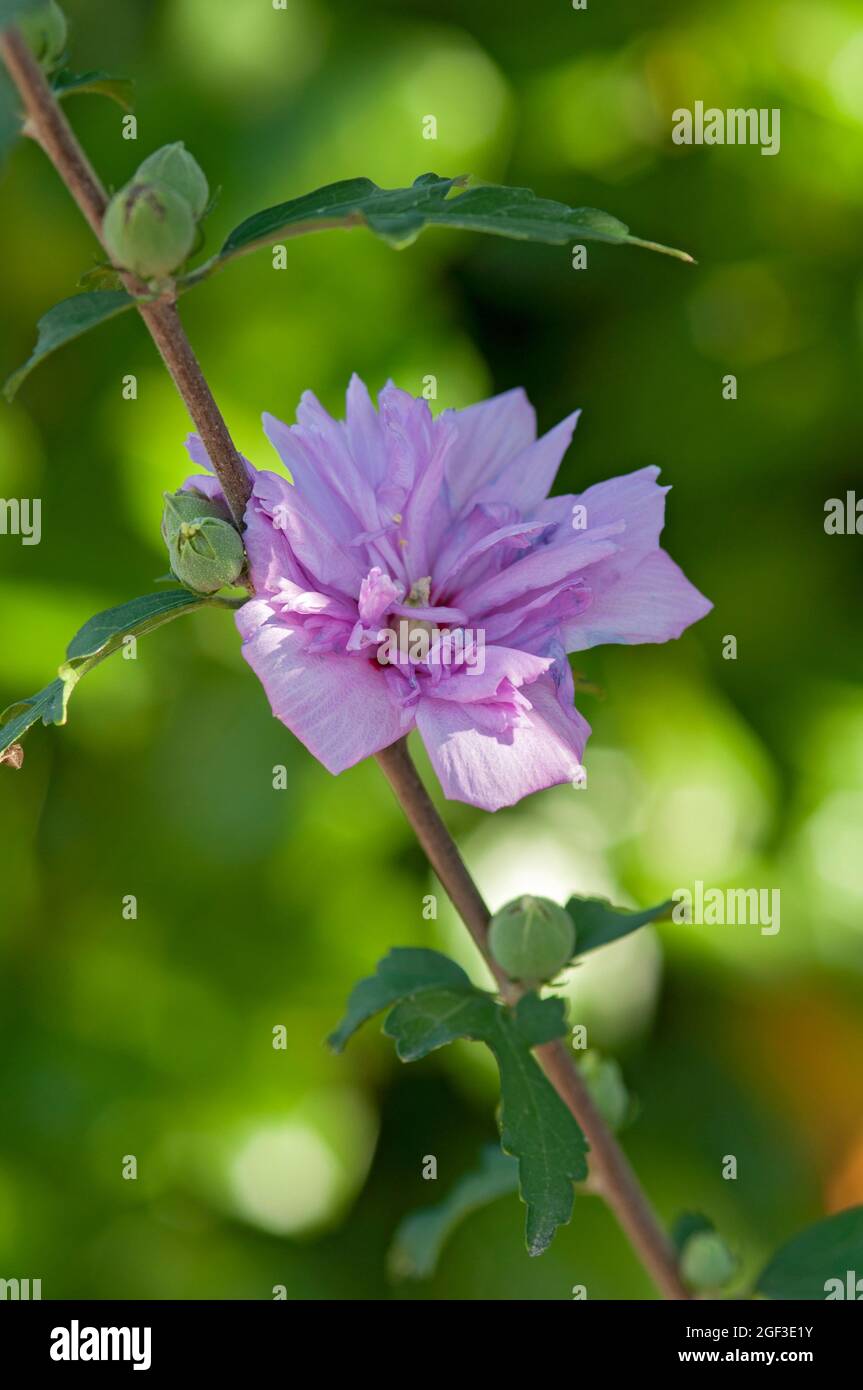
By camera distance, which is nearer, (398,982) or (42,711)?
(42,711)

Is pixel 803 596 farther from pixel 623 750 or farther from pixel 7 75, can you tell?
pixel 7 75

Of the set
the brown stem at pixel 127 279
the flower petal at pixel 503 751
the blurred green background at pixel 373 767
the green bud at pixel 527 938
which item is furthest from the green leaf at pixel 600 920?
the blurred green background at pixel 373 767

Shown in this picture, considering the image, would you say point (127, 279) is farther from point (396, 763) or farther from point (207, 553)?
point (396, 763)

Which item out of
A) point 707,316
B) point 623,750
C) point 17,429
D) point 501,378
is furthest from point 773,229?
point 17,429

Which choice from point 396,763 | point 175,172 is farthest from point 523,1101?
point 175,172

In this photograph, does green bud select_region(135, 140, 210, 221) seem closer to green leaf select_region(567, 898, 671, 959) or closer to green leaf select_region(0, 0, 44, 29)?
green leaf select_region(0, 0, 44, 29)
